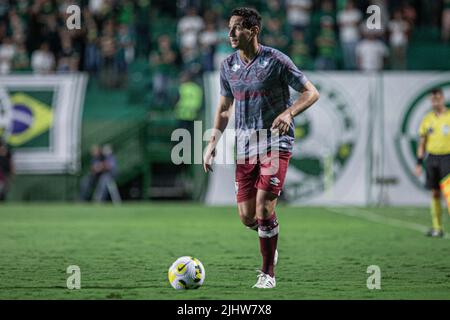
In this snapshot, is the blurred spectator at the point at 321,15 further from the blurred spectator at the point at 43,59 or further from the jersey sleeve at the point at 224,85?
the jersey sleeve at the point at 224,85

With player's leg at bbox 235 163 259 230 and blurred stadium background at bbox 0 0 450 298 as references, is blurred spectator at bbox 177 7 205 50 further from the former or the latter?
player's leg at bbox 235 163 259 230

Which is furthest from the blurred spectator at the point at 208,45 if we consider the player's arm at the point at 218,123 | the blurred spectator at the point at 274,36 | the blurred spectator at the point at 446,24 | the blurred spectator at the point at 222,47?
the player's arm at the point at 218,123

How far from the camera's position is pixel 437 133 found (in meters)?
16.0

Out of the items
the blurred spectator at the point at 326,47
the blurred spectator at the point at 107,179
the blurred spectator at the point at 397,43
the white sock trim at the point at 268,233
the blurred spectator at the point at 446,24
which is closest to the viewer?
the white sock trim at the point at 268,233

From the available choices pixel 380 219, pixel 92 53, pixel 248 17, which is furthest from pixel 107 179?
pixel 248 17

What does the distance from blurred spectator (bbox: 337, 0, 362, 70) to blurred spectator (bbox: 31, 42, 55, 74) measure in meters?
9.08

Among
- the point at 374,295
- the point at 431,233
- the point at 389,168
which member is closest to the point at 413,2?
the point at 389,168

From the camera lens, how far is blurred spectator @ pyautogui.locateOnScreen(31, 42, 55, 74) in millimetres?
27734

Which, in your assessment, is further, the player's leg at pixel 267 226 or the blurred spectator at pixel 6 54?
the blurred spectator at pixel 6 54

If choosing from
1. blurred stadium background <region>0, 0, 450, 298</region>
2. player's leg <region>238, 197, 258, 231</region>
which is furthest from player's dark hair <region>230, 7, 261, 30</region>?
blurred stadium background <region>0, 0, 450, 298</region>

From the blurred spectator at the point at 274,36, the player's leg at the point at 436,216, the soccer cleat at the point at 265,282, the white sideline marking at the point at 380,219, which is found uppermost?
the blurred spectator at the point at 274,36

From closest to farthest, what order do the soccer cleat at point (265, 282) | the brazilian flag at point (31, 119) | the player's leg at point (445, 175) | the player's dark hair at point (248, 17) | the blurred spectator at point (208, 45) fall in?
1. the soccer cleat at point (265, 282)
2. the player's dark hair at point (248, 17)
3. the player's leg at point (445, 175)
4. the brazilian flag at point (31, 119)
5. the blurred spectator at point (208, 45)

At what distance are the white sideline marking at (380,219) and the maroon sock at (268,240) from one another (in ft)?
23.7

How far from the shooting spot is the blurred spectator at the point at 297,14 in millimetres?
27969
